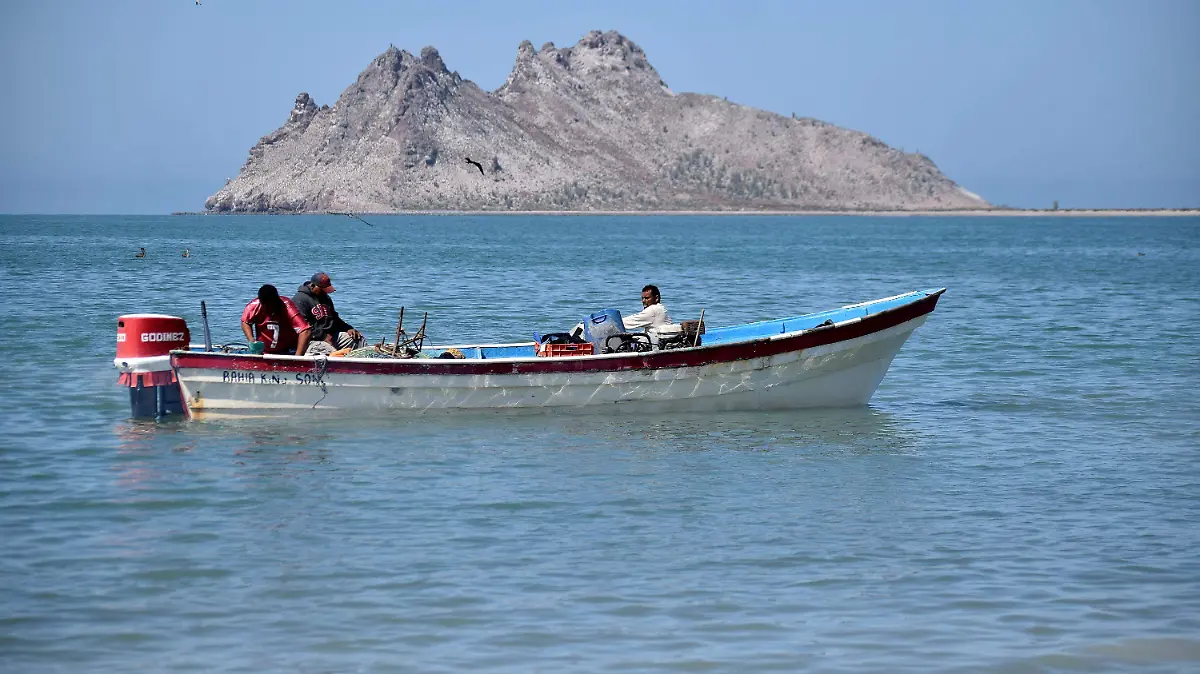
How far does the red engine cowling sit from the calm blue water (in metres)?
1.08

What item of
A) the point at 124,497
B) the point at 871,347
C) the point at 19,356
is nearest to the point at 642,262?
the point at 19,356

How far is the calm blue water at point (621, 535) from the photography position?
904 centimetres

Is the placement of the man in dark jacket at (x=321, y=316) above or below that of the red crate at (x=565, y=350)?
above

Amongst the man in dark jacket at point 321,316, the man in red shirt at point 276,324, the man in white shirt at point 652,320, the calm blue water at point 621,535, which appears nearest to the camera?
the calm blue water at point 621,535

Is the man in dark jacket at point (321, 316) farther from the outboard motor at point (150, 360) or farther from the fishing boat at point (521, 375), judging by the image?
the outboard motor at point (150, 360)

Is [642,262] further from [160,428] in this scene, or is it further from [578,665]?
[578,665]

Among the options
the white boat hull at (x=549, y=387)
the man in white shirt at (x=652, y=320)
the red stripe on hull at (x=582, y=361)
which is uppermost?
the man in white shirt at (x=652, y=320)

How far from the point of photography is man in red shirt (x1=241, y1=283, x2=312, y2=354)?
56.0ft

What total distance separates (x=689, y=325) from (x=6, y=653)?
10.7 m

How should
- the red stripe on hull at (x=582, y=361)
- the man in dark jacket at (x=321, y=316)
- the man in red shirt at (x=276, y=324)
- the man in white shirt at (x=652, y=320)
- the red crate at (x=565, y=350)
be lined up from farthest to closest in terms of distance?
the red crate at (x=565, y=350) < the man in white shirt at (x=652, y=320) < the man in dark jacket at (x=321, y=316) < the man in red shirt at (x=276, y=324) < the red stripe on hull at (x=582, y=361)

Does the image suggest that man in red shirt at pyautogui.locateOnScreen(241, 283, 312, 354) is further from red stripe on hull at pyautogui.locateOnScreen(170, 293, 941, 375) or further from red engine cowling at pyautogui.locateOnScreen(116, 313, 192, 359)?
red engine cowling at pyautogui.locateOnScreen(116, 313, 192, 359)

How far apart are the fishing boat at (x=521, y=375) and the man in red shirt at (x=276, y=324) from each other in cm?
39

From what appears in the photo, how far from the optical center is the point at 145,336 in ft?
54.7

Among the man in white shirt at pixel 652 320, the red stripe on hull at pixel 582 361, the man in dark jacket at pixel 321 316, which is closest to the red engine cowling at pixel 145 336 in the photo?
the red stripe on hull at pixel 582 361
